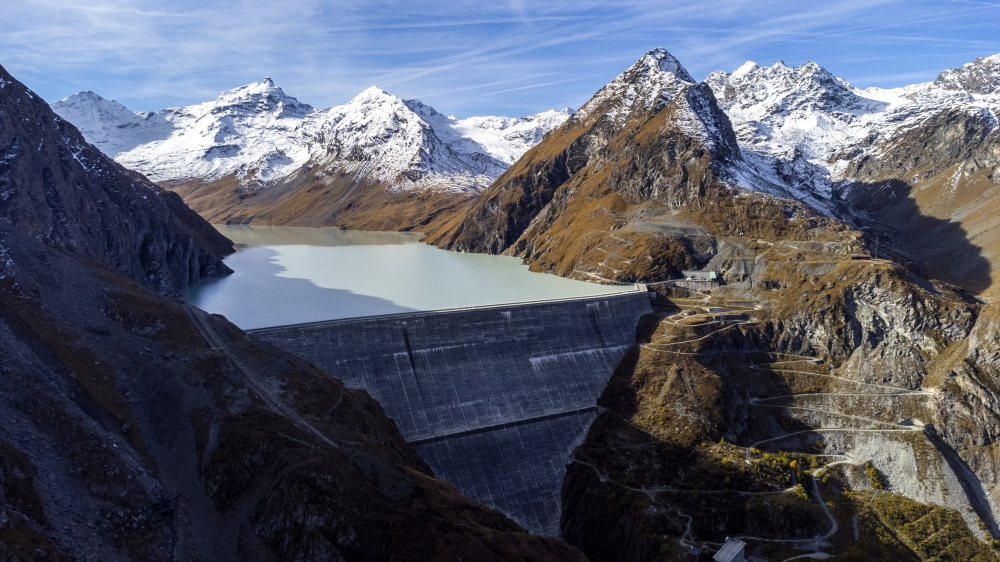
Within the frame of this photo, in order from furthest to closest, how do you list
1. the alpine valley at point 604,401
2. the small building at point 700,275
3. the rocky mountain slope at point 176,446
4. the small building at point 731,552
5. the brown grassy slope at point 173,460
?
the small building at point 700,275, the small building at point 731,552, the alpine valley at point 604,401, the rocky mountain slope at point 176,446, the brown grassy slope at point 173,460

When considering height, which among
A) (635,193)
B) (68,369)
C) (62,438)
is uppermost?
(635,193)

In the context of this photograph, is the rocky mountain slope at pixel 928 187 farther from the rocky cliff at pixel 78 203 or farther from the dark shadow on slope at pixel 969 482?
the rocky cliff at pixel 78 203

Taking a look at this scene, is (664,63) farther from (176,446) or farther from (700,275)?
(176,446)

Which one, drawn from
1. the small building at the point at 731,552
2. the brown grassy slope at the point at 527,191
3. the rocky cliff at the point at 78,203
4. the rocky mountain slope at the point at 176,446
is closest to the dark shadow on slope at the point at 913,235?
the brown grassy slope at the point at 527,191

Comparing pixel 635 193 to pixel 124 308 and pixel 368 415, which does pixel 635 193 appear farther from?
pixel 124 308

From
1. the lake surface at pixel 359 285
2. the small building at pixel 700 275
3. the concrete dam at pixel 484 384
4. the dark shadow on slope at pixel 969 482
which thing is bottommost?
the dark shadow on slope at pixel 969 482

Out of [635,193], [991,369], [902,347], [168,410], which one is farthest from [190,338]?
[635,193]

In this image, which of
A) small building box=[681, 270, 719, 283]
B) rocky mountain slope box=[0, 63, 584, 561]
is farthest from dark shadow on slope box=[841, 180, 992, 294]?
rocky mountain slope box=[0, 63, 584, 561]
